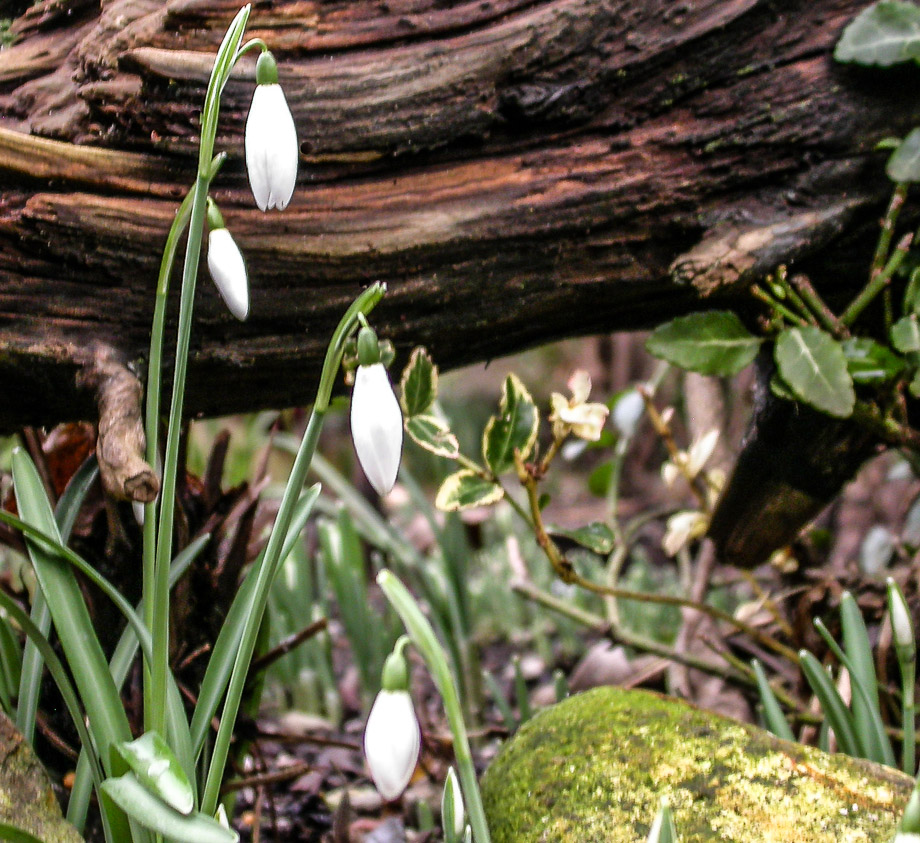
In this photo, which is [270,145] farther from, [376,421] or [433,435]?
[433,435]

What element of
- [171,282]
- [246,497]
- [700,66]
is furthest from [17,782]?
[700,66]

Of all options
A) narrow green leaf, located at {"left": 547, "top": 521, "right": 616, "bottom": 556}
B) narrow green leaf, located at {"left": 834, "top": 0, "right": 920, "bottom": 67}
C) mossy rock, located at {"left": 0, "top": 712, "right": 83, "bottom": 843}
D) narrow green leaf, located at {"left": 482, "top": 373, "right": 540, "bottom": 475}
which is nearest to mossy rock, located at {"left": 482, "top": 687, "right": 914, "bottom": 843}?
narrow green leaf, located at {"left": 547, "top": 521, "right": 616, "bottom": 556}

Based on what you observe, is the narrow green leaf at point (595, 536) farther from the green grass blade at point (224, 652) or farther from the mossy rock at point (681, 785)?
the green grass blade at point (224, 652)

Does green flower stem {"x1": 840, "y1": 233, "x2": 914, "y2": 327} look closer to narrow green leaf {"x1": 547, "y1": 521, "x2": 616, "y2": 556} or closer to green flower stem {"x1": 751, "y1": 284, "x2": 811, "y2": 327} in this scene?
green flower stem {"x1": 751, "y1": 284, "x2": 811, "y2": 327}

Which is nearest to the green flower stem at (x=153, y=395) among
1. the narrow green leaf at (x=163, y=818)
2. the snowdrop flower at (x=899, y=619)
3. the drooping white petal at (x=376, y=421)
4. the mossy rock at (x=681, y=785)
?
the narrow green leaf at (x=163, y=818)

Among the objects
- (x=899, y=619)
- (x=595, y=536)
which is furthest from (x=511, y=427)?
(x=899, y=619)

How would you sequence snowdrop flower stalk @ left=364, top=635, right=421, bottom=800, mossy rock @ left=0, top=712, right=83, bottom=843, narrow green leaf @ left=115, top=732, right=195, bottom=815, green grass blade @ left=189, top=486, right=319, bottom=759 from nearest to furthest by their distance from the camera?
snowdrop flower stalk @ left=364, top=635, right=421, bottom=800 < narrow green leaf @ left=115, top=732, right=195, bottom=815 < mossy rock @ left=0, top=712, right=83, bottom=843 < green grass blade @ left=189, top=486, right=319, bottom=759

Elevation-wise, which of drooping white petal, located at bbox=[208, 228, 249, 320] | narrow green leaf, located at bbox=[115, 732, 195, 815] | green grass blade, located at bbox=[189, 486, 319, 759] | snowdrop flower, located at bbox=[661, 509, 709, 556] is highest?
drooping white petal, located at bbox=[208, 228, 249, 320]
